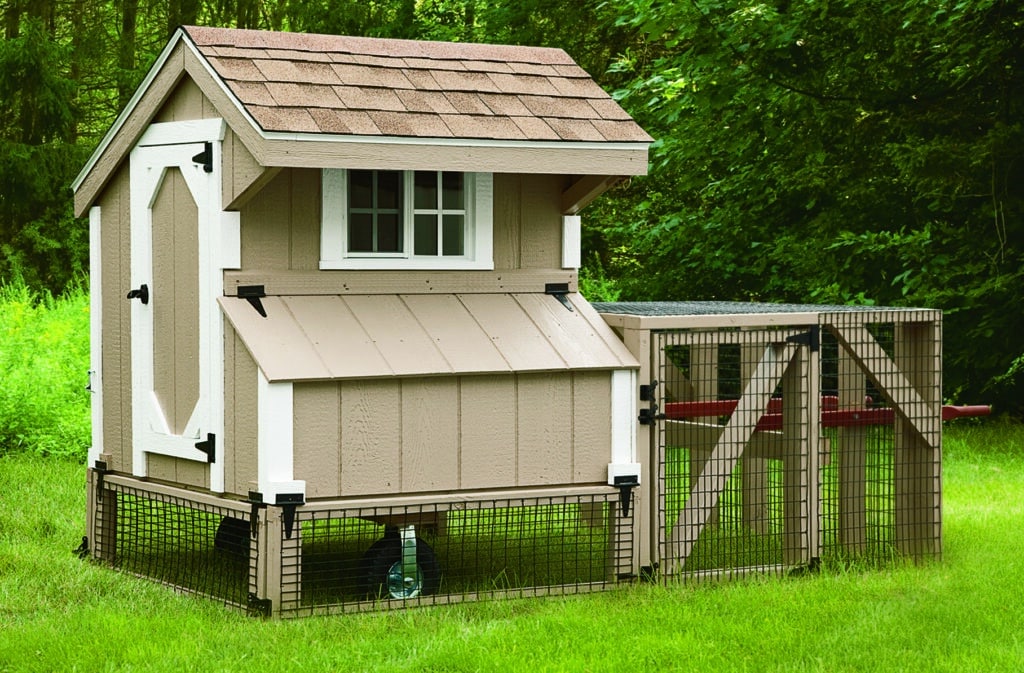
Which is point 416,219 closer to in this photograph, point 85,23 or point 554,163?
point 554,163

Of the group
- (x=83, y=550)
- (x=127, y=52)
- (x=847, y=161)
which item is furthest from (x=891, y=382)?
(x=127, y=52)

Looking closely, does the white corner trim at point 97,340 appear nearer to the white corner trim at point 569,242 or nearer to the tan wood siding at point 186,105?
the tan wood siding at point 186,105

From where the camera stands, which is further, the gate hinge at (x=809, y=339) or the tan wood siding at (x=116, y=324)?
the tan wood siding at (x=116, y=324)

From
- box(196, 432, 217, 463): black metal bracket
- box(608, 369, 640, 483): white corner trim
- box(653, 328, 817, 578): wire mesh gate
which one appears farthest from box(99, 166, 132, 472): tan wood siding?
box(653, 328, 817, 578): wire mesh gate

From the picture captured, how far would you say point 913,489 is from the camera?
811 centimetres

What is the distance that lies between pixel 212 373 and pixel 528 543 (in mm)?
2536

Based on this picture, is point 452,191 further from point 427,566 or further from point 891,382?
point 891,382

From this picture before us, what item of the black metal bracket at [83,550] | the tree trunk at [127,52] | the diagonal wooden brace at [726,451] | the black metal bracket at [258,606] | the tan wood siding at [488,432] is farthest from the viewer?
the tree trunk at [127,52]

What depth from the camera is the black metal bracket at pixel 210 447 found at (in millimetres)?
6875

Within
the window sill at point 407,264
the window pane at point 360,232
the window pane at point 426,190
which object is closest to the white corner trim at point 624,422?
the window sill at point 407,264

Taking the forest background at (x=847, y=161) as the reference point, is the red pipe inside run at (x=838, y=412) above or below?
below

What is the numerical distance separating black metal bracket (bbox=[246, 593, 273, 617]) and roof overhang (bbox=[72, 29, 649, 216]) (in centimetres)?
189

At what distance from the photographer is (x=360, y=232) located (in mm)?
7113

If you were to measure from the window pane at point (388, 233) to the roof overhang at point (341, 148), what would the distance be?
19.9 inches
